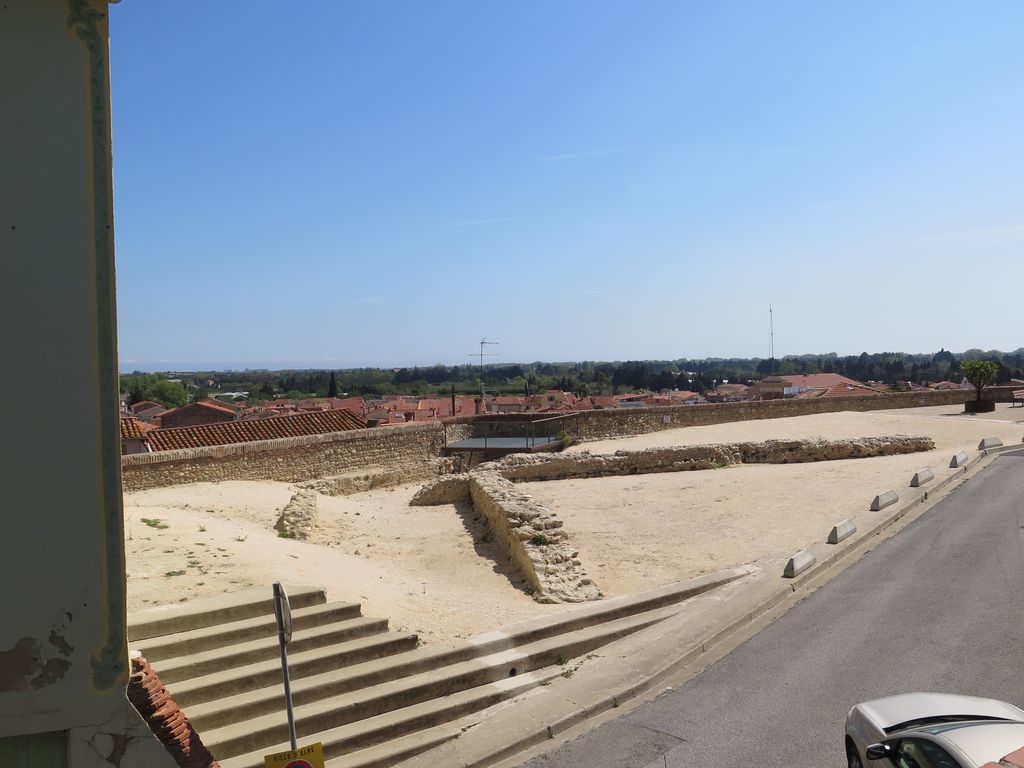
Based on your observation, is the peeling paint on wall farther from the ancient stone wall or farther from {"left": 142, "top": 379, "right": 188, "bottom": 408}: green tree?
{"left": 142, "top": 379, "right": 188, "bottom": 408}: green tree

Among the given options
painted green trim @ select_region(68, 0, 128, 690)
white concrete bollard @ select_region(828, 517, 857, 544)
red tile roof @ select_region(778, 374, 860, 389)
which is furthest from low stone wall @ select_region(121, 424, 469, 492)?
red tile roof @ select_region(778, 374, 860, 389)

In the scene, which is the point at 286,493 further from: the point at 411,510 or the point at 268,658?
the point at 268,658

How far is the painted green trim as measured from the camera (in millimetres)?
4914

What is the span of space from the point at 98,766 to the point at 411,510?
15.2 meters

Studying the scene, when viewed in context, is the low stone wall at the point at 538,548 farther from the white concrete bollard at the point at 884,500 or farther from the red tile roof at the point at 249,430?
the red tile roof at the point at 249,430

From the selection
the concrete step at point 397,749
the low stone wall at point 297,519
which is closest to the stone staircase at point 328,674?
the concrete step at point 397,749

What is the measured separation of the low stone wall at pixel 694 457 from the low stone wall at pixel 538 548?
739 cm

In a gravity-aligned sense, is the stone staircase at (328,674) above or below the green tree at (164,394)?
below

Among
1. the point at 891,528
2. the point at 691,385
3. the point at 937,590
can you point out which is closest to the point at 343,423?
the point at 891,528

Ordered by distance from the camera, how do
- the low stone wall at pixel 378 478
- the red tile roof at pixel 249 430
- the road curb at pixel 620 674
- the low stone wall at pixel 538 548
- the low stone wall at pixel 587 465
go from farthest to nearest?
the red tile roof at pixel 249 430 < the low stone wall at pixel 378 478 < the low stone wall at pixel 587 465 < the low stone wall at pixel 538 548 < the road curb at pixel 620 674

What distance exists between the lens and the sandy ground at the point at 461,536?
385 inches

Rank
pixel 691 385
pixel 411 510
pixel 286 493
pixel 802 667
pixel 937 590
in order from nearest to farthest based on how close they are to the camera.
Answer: pixel 802 667, pixel 937 590, pixel 286 493, pixel 411 510, pixel 691 385

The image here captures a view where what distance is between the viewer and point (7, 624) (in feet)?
15.6

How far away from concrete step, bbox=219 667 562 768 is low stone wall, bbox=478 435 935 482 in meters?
15.3
